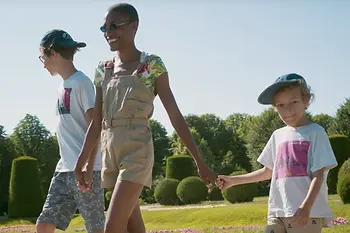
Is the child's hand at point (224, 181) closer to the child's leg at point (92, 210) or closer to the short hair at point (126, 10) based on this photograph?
the child's leg at point (92, 210)

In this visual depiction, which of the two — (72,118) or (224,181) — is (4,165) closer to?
(72,118)

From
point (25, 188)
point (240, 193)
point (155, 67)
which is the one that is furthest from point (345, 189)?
point (25, 188)

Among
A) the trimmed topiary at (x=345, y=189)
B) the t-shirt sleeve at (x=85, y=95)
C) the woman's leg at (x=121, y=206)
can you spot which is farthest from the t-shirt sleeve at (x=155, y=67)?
the trimmed topiary at (x=345, y=189)

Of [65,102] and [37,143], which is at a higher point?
[37,143]

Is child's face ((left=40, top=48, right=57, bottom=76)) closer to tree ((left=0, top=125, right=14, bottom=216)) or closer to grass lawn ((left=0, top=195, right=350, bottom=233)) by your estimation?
grass lawn ((left=0, top=195, right=350, bottom=233))

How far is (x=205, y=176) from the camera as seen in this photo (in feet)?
11.8

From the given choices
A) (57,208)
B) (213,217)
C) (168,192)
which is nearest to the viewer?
(57,208)

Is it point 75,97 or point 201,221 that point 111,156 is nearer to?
point 75,97

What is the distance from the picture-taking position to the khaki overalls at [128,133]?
3617 millimetres

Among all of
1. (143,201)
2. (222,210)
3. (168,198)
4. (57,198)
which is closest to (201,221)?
(222,210)

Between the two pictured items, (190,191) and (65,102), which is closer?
(65,102)

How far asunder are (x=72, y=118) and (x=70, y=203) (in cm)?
68

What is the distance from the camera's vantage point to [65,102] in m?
4.86

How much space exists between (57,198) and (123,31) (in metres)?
1.67
